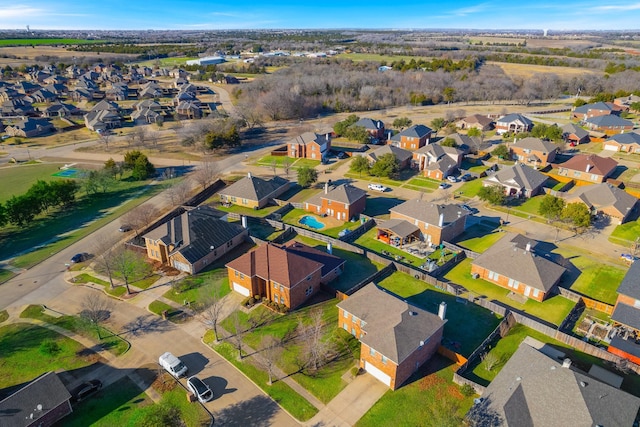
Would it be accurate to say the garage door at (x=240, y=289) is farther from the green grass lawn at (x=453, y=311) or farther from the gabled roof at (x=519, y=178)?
the gabled roof at (x=519, y=178)

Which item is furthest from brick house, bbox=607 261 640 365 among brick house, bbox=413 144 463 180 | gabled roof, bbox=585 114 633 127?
gabled roof, bbox=585 114 633 127

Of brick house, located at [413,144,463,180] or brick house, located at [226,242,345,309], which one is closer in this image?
brick house, located at [226,242,345,309]

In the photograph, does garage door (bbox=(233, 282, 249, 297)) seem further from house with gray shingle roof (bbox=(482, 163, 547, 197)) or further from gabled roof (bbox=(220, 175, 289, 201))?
house with gray shingle roof (bbox=(482, 163, 547, 197))

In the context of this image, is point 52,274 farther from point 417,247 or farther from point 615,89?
point 615,89

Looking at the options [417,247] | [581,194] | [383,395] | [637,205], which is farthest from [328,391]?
[637,205]

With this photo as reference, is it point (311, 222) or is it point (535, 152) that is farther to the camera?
point (535, 152)

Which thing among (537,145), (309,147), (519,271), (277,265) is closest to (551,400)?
(519,271)

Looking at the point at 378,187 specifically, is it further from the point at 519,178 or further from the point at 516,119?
the point at 516,119
